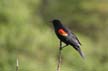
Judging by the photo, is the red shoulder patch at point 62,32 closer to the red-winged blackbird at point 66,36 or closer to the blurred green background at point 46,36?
the red-winged blackbird at point 66,36

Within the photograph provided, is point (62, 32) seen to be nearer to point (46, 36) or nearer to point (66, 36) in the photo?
point (66, 36)

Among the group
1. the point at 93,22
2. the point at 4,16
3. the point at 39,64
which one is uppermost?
the point at 93,22

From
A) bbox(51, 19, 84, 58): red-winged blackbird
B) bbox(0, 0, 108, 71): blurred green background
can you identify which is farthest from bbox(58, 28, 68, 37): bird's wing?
bbox(0, 0, 108, 71): blurred green background

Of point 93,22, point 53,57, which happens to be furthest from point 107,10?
point 53,57

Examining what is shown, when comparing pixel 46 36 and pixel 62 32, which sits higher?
pixel 46 36

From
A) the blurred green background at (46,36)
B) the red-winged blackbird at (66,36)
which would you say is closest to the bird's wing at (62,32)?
the red-winged blackbird at (66,36)

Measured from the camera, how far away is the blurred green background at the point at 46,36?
16.8 meters

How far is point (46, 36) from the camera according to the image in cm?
1977

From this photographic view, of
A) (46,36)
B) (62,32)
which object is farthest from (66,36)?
(46,36)

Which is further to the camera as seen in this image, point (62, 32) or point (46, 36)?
point (46, 36)

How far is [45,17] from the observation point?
26406mm

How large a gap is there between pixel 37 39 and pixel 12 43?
7.38 feet

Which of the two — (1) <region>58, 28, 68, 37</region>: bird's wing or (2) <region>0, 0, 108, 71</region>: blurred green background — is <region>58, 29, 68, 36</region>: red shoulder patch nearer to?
(1) <region>58, 28, 68, 37</region>: bird's wing

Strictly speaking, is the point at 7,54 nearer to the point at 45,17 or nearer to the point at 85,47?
the point at 85,47
